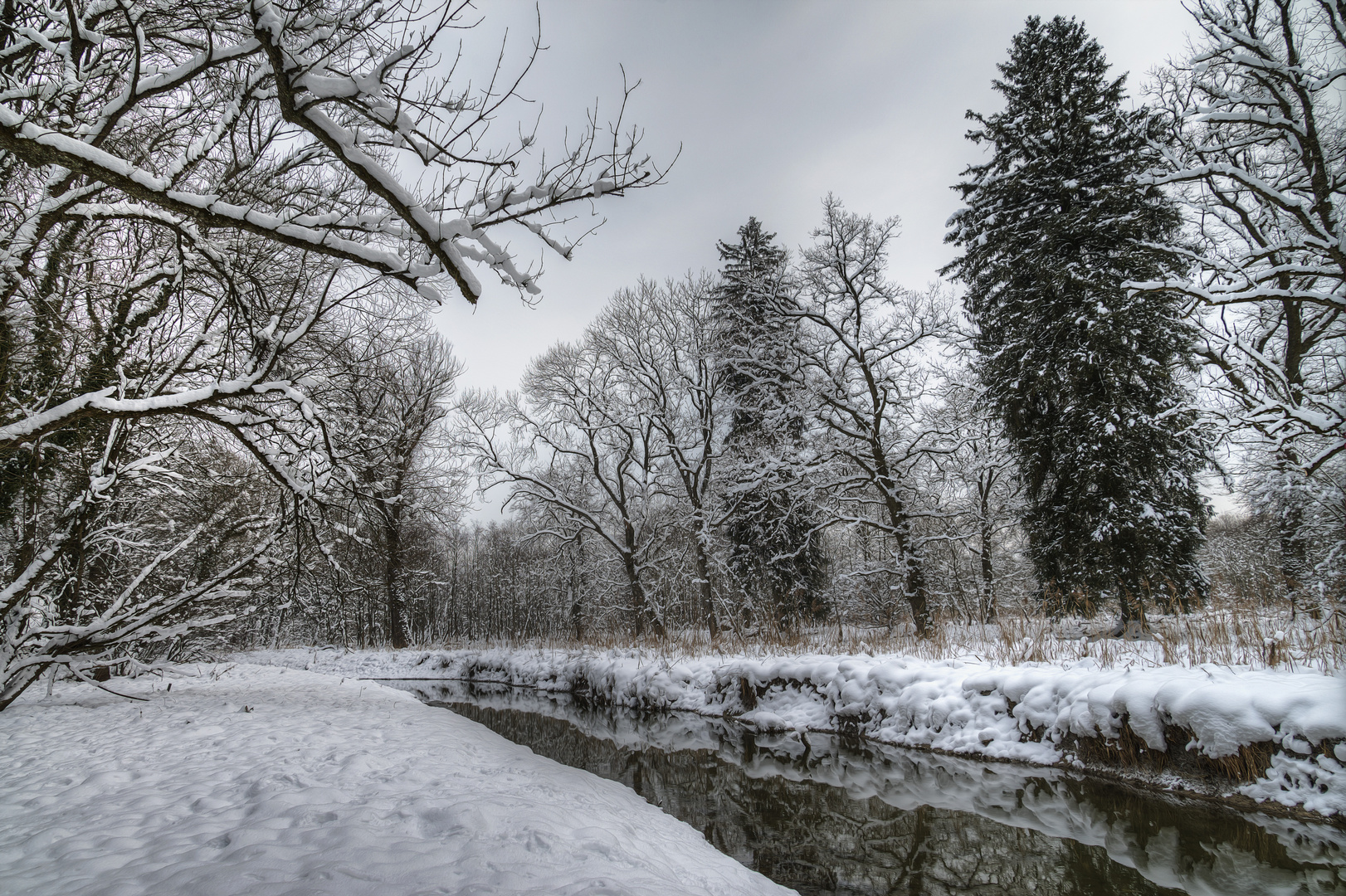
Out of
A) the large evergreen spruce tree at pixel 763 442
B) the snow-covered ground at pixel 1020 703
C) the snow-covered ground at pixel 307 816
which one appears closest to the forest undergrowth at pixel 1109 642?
the snow-covered ground at pixel 1020 703

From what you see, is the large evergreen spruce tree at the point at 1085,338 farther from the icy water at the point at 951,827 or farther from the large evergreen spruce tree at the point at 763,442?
the icy water at the point at 951,827

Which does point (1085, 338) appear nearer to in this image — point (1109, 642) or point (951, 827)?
point (1109, 642)

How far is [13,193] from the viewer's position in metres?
4.99

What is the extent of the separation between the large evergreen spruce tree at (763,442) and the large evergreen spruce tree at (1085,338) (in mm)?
4998

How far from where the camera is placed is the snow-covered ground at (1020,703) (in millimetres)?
4281

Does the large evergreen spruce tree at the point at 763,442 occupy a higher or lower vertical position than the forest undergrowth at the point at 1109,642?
higher

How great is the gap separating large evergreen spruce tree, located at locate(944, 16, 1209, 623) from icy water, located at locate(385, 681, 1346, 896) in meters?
5.38

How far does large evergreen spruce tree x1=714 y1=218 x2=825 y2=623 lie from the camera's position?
43.4 feet

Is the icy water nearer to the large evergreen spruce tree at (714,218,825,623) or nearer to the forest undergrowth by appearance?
the forest undergrowth

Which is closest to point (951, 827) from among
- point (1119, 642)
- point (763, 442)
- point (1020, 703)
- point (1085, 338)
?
point (1020, 703)

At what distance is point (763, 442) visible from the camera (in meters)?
15.5

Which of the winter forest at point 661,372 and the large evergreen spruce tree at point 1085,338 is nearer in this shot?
the winter forest at point 661,372

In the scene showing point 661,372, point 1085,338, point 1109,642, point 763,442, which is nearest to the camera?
point 1109,642

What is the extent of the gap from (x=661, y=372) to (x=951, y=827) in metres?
14.7
